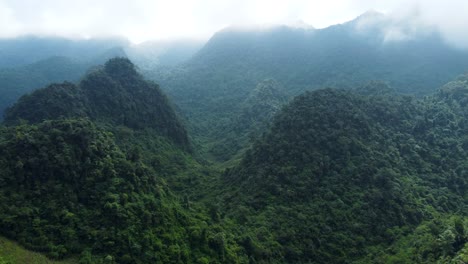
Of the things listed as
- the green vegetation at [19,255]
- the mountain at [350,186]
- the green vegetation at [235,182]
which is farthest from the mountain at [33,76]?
the green vegetation at [19,255]

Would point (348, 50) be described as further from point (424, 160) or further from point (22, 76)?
point (22, 76)

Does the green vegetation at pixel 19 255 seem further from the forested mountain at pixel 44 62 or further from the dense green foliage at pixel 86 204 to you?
the forested mountain at pixel 44 62

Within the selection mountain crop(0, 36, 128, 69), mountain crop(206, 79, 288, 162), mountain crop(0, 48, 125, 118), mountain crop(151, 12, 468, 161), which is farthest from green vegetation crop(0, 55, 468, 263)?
mountain crop(0, 36, 128, 69)

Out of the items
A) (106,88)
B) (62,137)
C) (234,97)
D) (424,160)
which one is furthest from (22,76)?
(424,160)

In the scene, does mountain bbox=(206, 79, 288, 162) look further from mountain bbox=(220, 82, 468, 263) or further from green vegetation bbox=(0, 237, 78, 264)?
green vegetation bbox=(0, 237, 78, 264)

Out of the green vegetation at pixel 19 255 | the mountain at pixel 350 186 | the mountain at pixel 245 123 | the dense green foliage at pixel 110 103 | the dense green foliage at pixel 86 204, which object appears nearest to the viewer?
the green vegetation at pixel 19 255

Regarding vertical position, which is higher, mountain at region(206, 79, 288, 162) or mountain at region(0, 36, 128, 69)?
mountain at region(0, 36, 128, 69)
